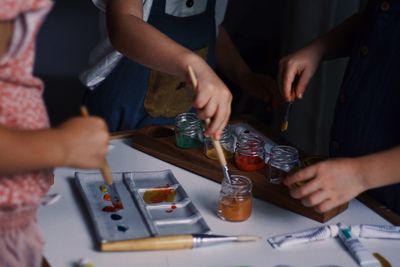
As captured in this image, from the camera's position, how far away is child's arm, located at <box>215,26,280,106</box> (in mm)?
1270

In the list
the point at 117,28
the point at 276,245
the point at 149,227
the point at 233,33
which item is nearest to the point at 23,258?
the point at 149,227

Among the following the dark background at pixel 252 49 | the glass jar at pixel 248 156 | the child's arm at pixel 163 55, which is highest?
the child's arm at pixel 163 55

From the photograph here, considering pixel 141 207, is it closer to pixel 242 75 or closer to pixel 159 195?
pixel 159 195

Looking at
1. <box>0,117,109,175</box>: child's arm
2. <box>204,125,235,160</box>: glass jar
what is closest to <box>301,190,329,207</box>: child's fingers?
<box>204,125,235,160</box>: glass jar

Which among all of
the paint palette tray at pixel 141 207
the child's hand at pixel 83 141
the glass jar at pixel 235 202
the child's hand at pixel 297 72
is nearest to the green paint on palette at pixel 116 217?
the paint palette tray at pixel 141 207

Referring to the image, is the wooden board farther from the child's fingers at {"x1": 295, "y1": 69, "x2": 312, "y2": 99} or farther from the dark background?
the dark background

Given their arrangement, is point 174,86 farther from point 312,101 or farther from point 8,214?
point 8,214

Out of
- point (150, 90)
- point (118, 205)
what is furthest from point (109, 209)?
point (150, 90)

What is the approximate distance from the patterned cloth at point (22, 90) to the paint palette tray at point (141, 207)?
19cm

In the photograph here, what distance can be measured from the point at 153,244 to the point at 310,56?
473 millimetres

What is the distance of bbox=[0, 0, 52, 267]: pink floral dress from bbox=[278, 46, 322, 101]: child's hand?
51 centimetres

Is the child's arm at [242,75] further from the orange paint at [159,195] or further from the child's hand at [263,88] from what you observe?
the orange paint at [159,195]

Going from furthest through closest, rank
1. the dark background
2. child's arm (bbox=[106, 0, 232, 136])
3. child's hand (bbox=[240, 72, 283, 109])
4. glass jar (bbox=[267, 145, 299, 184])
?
1. the dark background
2. child's hand (bbox=[240, 72, 283, 109])
3. glass jar (bbox=[267, 145, 299, 184])
4. child's arm (bbox=[106, 0, 232, 136])

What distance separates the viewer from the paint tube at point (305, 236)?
88cm
